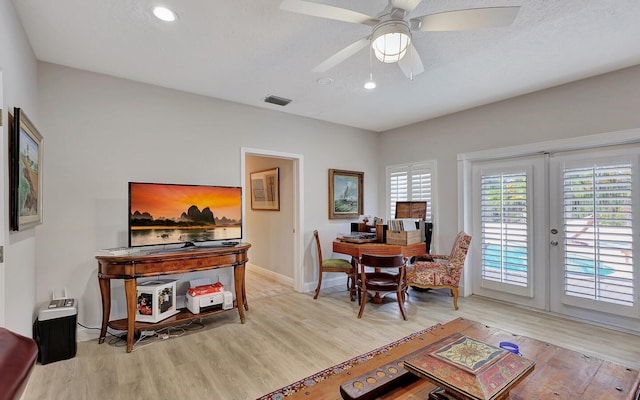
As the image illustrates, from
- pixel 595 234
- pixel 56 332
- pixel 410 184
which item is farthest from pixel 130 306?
pixel 595 234

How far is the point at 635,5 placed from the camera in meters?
2.09

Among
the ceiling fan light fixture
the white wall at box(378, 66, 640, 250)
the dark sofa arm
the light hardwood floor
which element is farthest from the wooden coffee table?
the white wall at box(378, 66, 640, 250)

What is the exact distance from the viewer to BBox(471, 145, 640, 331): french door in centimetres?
313

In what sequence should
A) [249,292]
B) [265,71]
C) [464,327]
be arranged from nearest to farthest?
[464,327] < [265,71] < [249,292]

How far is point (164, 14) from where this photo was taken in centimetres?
218

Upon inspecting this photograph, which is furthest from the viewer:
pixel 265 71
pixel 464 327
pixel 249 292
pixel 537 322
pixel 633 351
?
pixel 249 292

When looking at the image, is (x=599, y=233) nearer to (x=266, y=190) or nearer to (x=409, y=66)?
(x=409, y=66)

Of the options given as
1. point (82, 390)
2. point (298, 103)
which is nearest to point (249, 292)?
point (82, 390)

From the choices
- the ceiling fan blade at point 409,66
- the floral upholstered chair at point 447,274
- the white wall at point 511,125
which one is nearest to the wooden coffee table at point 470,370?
the ceiling fan blade at point 409,66

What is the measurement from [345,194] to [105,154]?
334cm

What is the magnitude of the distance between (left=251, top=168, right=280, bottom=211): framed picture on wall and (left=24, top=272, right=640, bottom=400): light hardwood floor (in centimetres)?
185

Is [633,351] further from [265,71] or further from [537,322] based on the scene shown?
[265,71]

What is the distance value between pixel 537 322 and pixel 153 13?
15.4 ft

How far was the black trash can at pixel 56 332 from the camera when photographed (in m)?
2.52
